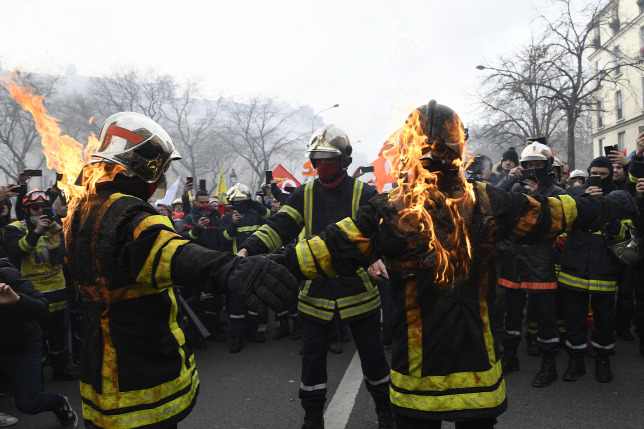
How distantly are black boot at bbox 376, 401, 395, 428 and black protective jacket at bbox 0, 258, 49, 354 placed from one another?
2.96 meters

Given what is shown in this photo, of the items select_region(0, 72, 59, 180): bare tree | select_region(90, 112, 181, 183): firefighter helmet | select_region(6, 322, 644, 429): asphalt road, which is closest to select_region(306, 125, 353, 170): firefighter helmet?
select_region(90, 112, 181, 183): firefighter helmet

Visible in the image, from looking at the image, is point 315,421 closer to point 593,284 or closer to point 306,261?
point 306,261

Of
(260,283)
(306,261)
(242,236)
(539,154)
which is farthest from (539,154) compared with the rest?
(242,236)

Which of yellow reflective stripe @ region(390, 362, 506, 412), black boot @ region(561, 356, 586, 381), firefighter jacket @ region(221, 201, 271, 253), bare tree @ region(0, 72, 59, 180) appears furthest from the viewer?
bare tree @ region(0, 72, 59, 180)

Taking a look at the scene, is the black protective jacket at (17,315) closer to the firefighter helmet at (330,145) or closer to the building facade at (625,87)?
the firefighter helmet at (330,145)

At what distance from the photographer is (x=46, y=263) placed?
5.41m

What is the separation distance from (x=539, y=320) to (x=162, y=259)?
160 inches

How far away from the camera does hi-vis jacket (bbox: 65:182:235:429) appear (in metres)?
2.01

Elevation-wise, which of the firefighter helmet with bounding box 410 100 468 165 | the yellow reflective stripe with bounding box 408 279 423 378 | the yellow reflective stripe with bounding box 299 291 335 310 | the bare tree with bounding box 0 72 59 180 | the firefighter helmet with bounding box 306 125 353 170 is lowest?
the yellow reflective stripe with bounding box 299 291 335 310

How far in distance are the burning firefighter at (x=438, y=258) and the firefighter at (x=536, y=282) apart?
250 cm

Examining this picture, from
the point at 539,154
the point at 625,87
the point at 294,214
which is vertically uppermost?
the point at 625,87

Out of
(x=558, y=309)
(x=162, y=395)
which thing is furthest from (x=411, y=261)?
(x=558, y=309)

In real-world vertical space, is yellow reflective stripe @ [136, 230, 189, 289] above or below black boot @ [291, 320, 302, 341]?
above

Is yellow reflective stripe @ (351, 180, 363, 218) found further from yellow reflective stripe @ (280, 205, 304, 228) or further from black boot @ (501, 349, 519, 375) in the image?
black boot @ (501, 349, 519, 375)
